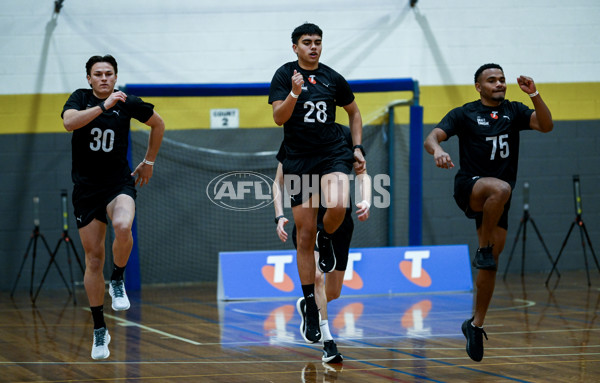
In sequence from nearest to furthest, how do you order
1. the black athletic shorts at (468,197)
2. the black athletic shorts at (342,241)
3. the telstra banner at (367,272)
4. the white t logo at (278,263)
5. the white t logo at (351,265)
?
the black athletic shorts at (468,197) < the black athletic shorts at (342,241) < the telstra banner at (367,272) < the white t logo at (278,263) < the white t logo at (351,265)

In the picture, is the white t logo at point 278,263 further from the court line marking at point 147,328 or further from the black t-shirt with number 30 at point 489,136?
the black t-shirt with number 30 at point 489,136

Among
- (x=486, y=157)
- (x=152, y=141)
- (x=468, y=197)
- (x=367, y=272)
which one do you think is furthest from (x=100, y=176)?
(x=367, y=272)

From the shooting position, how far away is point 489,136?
5422 mm

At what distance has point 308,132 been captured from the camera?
5.50 metres

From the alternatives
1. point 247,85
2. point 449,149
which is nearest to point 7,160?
point 247,85

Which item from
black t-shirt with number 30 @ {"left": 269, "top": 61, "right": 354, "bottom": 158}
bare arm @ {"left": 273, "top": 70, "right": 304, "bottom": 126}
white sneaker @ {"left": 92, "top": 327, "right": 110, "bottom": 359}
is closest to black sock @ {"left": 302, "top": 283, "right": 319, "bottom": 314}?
black t-shirt with number 30 @ {"left": 269, "top": 61, "right": 354, "bottom": 158}

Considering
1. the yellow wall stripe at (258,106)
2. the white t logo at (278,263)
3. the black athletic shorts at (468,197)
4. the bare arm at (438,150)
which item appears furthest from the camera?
the yellow wall stripe at (258,106)

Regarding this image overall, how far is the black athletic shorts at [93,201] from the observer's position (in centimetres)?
545

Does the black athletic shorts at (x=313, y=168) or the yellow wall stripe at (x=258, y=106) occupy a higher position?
the yellow wall stripe at (x=258, y=106)

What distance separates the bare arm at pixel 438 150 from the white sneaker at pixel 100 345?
8.45ft

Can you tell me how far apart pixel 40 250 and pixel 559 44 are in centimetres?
809

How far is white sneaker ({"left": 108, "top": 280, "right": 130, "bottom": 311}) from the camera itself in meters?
5.40

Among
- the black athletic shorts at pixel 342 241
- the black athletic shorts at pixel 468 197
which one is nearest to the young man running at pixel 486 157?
the black athletic shorts at pixel 468 197

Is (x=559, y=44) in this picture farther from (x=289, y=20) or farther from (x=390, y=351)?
(x=390, y=351)
